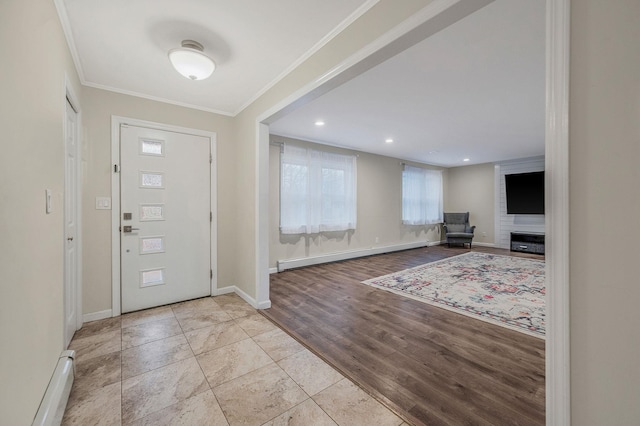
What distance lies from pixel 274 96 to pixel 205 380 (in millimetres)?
2630

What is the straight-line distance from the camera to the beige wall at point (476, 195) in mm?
7566

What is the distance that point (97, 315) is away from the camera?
2.70 metres

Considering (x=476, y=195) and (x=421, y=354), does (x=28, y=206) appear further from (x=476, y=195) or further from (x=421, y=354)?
(x=476, y=195)

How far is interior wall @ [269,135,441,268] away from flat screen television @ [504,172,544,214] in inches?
90.7

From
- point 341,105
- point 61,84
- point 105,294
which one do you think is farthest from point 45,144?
point 341,105

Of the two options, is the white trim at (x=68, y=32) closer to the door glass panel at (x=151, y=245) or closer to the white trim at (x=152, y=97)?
the white trim at (x=152, y=97)

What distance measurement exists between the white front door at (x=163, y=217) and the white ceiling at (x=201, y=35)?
0.69 meters

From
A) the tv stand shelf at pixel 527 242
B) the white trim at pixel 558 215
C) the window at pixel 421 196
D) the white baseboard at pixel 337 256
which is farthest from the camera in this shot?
the window at pixel 421 196

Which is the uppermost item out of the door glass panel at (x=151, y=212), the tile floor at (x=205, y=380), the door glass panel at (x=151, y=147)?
the door glass panel at (x=151, y=147)

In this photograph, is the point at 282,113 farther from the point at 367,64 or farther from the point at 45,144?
the point at 45,144

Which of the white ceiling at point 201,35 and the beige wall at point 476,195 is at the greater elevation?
the white ceiling at point 201,35

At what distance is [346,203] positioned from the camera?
18.7 ft

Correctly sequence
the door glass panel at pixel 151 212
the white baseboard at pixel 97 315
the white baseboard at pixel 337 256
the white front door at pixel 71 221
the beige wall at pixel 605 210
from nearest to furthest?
the beige wall at pixel 605 210 < the white front door at pixel 71 221 < the white baseboard at pixel 97 315 < the door glass panel at pixel 151 212 < the white baseboard at pixel 337 256

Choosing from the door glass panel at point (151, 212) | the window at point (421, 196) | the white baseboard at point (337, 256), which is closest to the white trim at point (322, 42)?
the door glass panel at point (151, 212)
